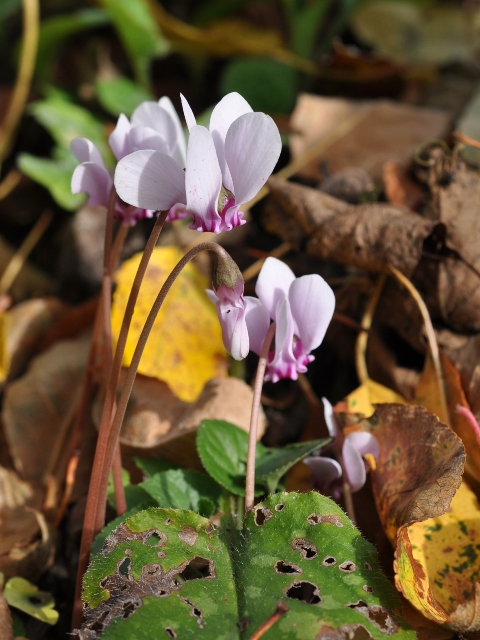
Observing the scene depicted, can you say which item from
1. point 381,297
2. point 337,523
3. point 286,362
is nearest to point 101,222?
point 381,297

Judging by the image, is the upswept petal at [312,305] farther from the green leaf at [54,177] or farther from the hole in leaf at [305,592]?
the green leaf at [54,177]

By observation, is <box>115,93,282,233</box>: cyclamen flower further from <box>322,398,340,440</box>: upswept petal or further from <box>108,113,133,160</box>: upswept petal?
<box>322,398,340,440</box>: upswept petal

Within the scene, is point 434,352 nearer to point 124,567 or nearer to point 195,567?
point 195,567

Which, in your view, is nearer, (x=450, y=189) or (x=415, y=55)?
(x=450, y=189)

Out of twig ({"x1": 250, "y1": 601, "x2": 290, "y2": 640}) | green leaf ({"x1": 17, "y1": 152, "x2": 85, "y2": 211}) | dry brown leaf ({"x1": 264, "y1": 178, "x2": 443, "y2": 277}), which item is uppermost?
dry brown leaf ({"x1": 264, "y1": 178, "x2": 443, "y2": 277})

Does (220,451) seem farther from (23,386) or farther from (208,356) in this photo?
(23,386)

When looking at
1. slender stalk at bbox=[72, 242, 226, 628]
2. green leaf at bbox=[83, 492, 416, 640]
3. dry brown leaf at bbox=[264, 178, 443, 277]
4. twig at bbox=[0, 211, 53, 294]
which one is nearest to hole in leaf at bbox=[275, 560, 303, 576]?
green leaf at bbox=[83, 492, 416, 640]
